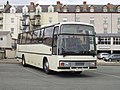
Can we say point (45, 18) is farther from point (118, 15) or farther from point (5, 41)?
point (118, 15)

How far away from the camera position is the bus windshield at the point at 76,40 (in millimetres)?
17797

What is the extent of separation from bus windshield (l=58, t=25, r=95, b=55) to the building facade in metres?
62.6

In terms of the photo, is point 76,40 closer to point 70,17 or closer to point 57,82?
point 57,82

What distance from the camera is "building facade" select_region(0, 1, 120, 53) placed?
81.3m

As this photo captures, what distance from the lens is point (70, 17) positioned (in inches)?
3339

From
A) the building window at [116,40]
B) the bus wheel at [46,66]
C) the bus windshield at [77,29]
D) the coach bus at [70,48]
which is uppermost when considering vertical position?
the bus windshield at [77,29]

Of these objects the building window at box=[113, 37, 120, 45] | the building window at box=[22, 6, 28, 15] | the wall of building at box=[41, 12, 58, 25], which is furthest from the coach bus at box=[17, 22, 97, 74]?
the building window at box=[22, 6, 28, 15]

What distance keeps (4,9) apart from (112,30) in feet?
105

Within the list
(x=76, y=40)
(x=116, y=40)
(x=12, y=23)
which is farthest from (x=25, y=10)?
(x=76, y=40)

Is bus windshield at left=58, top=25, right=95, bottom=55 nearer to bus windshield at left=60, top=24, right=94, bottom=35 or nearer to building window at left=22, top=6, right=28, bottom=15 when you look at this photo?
bus windshield at left=60, top=24, right=94, bottom=35

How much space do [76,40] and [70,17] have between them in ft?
220

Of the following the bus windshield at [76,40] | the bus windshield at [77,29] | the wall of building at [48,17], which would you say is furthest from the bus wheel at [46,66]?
the wall of building at [48,17]

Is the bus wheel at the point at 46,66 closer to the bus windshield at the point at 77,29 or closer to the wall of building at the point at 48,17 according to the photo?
the bus windshield at the point at 77,29

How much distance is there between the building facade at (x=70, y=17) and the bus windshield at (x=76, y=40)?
2463 inches
